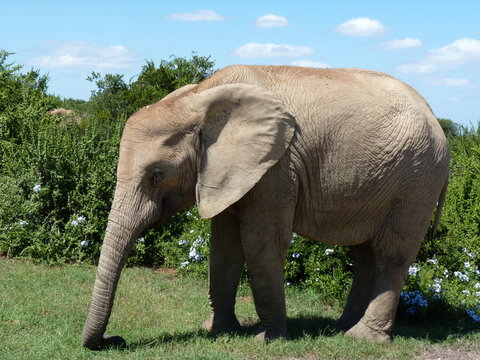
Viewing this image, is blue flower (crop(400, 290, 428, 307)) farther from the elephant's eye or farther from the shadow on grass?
the elephant's eye

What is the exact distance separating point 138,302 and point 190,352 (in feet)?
7.23

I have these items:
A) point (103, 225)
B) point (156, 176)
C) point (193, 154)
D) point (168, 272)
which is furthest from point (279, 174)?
point (103, 225)

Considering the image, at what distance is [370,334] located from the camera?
6.32m

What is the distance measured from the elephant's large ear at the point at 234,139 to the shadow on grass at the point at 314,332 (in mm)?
1227

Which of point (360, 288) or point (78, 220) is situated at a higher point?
point (78, 220)

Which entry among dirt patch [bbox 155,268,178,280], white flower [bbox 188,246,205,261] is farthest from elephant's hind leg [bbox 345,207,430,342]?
dirt patch [bbox 155,268,178,280]

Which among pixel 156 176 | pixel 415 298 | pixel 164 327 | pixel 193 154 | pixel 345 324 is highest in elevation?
pixel 193 154

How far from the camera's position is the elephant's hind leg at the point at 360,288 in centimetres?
678

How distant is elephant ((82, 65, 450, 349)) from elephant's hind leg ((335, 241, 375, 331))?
1.05 feet

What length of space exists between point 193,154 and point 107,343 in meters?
1.61

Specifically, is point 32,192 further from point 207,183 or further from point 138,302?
point 207,183

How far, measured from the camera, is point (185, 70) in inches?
964

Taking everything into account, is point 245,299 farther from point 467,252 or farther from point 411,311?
point 467,252

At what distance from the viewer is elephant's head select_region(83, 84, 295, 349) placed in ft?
17.8
